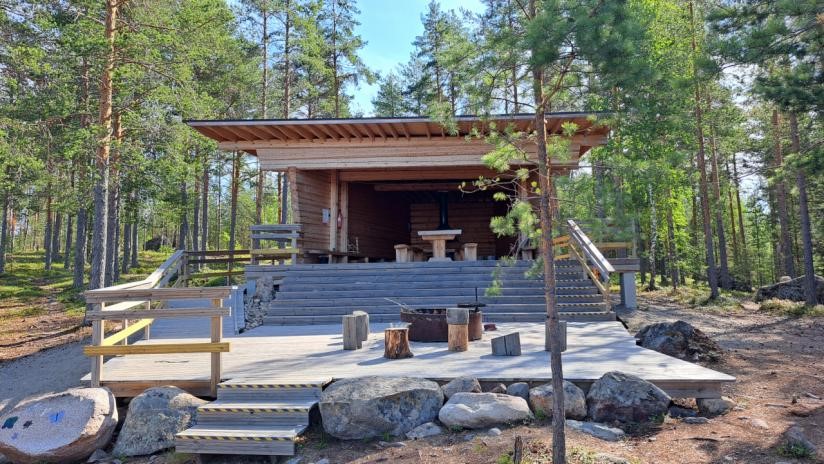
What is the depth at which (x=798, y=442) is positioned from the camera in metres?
3.73

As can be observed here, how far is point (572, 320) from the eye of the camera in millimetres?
8914

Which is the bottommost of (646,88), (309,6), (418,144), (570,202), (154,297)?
(154,297)

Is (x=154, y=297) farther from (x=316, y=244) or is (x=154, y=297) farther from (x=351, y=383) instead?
(x=316, y=244)

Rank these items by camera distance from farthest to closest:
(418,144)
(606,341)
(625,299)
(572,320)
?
(418,144), (625,299), (572,320), (606,341)

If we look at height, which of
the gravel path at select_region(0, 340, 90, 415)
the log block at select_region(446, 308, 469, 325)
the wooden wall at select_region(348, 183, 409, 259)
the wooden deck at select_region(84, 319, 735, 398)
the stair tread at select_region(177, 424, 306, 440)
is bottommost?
the gravel path at select_region(0, 340, 90, 415)

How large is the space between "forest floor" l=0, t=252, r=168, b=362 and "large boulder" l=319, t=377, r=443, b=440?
28.6ft

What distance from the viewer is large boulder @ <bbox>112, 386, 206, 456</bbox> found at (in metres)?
4.62

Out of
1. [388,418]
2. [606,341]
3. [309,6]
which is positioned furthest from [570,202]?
[309,6]

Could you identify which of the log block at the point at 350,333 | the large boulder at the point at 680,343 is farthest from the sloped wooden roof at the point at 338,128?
the log block at the point at 350,333

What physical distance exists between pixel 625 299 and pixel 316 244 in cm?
854

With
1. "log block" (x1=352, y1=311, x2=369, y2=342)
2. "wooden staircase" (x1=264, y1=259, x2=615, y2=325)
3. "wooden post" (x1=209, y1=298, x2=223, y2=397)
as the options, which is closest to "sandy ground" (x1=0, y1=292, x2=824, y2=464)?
"wooden post" (x1=209, y1=298, x2=223, y2=397)

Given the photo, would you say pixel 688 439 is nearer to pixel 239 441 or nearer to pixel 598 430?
pixel 598 430

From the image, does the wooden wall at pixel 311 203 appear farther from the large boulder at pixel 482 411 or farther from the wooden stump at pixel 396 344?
the large boulder at pixel 482 411

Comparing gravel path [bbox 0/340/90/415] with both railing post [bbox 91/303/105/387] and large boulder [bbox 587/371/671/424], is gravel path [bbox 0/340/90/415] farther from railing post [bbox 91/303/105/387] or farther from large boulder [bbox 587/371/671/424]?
large boulder [bbox 587/371/671/424]
